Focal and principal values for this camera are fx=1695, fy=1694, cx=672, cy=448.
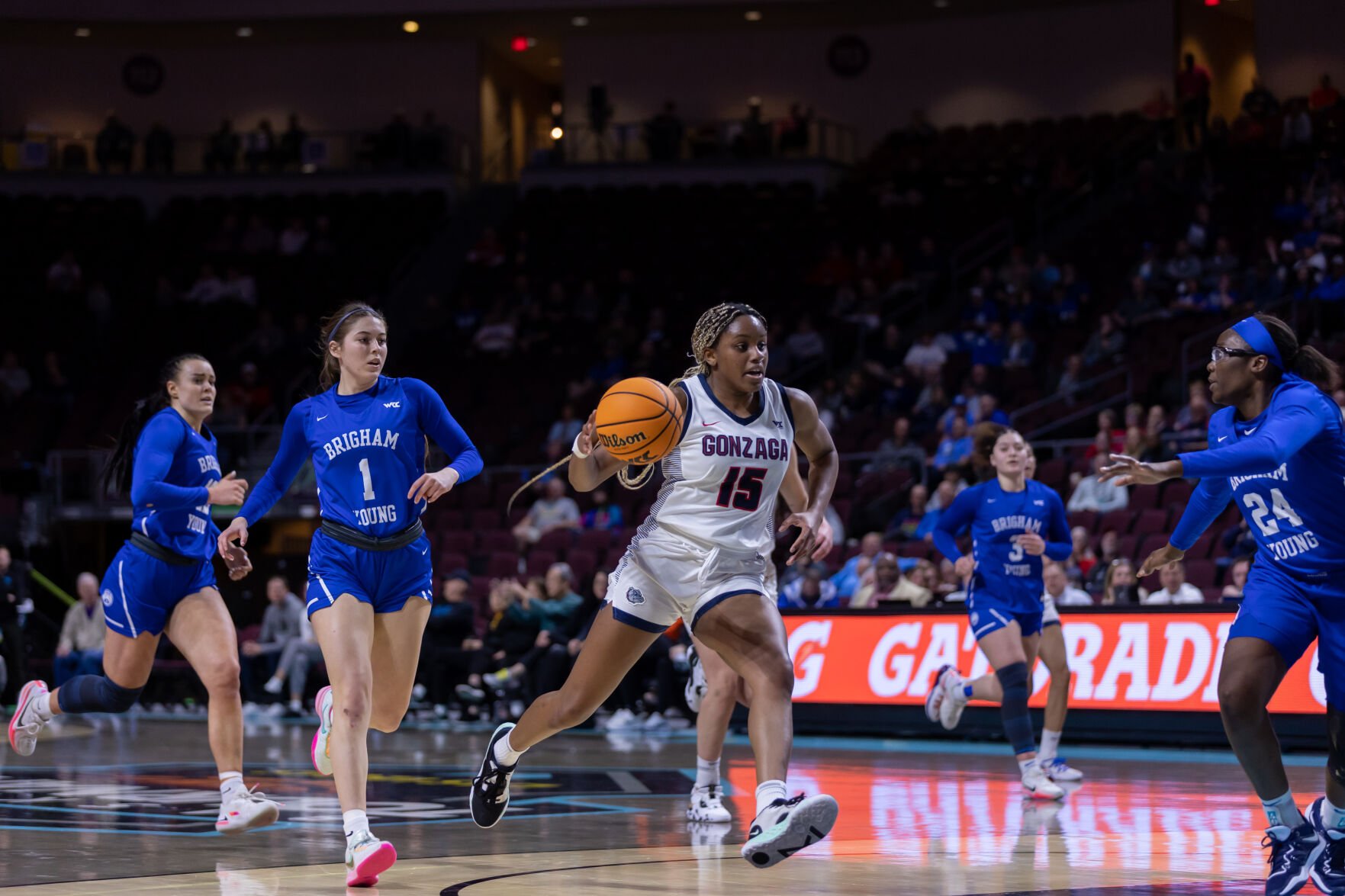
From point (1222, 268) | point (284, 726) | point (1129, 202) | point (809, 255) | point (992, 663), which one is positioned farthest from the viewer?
point (809, 255)

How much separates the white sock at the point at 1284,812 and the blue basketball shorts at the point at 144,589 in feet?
15.0

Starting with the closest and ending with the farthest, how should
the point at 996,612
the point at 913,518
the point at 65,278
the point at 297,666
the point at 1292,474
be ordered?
the point at 1292,474 < the point at 996,612 < the point at 913,518 < the point at 297,666 < the point at 65,278

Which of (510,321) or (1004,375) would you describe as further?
(510,321)

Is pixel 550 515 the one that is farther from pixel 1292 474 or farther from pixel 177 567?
pixel 1292 474

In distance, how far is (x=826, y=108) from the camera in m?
31.5

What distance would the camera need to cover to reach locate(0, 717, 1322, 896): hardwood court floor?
19.8 ft

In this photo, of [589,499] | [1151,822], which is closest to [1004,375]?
[589,499]

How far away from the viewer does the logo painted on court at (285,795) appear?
7.96 meters

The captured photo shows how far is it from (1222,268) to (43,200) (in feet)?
66.0

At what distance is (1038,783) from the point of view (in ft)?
30.6

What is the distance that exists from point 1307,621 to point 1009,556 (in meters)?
4.30

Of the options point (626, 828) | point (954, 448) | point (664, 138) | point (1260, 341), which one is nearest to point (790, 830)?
point (1260, 341)

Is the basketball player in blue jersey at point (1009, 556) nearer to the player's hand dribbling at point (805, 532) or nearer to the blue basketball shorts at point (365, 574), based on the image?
the player's hand dribbling at point (805, 532)

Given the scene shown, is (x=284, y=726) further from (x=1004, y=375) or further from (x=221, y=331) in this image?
(x=221, y=331)
